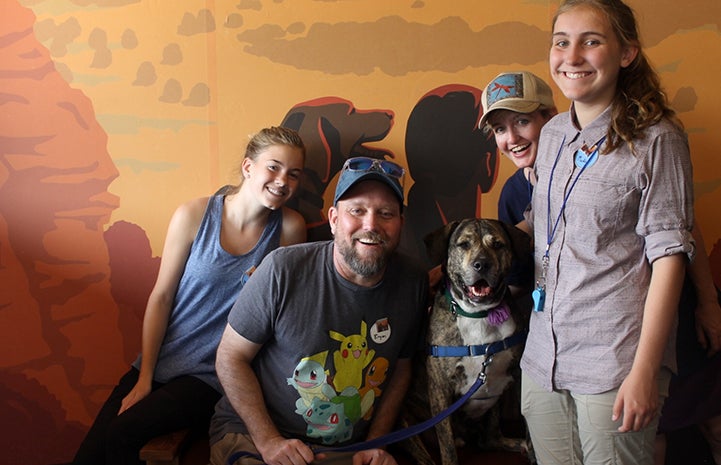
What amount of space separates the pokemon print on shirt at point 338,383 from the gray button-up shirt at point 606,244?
0.55 m

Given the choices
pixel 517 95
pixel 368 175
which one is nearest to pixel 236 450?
pixel 368 175

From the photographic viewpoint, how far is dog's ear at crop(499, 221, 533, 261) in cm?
188

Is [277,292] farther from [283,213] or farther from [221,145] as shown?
[221,145]

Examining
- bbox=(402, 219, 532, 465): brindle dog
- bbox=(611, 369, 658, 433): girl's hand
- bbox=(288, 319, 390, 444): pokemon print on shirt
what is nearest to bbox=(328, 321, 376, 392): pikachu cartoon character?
bbox=(288, 319, 390, 444): pokemon print on shirt

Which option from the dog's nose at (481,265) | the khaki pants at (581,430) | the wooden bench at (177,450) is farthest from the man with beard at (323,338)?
the khaki pants at (581,430)

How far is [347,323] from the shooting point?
1804 mm

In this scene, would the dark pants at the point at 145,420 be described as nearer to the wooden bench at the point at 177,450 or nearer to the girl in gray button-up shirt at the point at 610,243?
the wooden bench at the point at 177,450

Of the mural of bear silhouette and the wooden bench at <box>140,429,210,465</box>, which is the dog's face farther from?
the wooden bench at <box>140,429,210,465</box>

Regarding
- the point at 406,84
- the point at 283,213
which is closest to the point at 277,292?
the point at 283,213

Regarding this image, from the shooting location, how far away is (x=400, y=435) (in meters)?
1.77

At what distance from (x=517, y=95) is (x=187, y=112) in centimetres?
134

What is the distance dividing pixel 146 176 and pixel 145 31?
0.60 meters

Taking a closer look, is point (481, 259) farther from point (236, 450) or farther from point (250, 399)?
point (236, 450)

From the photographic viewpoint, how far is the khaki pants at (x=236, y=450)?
1.76 metres
